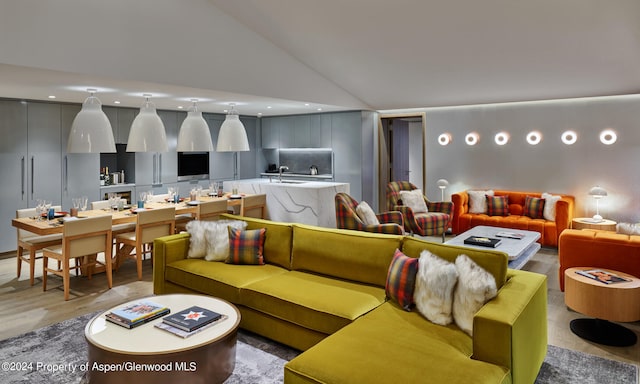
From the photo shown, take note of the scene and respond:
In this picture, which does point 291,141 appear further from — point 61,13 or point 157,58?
point 61,13

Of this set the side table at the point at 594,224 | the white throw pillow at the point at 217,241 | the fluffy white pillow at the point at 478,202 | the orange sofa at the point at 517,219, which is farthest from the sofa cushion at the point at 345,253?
the fluffy white pillow at the point at 478,202

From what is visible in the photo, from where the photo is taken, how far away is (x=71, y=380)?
2.90 metres

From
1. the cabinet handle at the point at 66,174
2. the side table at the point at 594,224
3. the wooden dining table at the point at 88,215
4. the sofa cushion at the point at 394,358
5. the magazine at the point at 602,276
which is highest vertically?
the cabinet handle at the point at 66,174

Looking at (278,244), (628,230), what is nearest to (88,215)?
(278,244)

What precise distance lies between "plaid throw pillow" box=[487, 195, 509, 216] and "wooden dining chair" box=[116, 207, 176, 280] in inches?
192

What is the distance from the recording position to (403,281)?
3004 millimetres

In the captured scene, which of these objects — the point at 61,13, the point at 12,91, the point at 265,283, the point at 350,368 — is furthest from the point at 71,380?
the point at 12,91

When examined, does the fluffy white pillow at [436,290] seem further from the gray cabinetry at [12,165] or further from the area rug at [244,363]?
the gray cabinetry at [12,165]

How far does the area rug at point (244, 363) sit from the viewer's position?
291 centimetres

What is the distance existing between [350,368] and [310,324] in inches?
34.6

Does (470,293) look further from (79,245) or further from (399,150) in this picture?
(399,150)

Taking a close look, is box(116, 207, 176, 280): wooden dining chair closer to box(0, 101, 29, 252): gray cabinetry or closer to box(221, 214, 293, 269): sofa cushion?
box(221, 214, 293, 269): sofa cushion

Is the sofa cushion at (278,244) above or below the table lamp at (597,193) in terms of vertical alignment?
below

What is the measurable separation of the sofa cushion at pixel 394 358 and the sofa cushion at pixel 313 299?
0.81 feet
